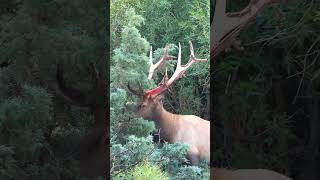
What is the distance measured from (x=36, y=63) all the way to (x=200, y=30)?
1041 millimetres

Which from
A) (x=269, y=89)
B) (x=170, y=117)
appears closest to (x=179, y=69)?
(x=170, y=117)

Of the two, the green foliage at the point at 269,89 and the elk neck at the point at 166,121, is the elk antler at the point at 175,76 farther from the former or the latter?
the green foliage at the point at 269,89

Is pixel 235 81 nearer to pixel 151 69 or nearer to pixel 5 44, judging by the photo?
pixel 151 69

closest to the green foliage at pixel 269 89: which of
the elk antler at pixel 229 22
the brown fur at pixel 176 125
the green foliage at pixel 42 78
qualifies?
the elk antler at pixel 229 22

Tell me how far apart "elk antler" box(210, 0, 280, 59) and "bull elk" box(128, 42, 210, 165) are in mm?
177

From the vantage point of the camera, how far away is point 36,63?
3078mm

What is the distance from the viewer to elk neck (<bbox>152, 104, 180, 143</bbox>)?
11.2 ft

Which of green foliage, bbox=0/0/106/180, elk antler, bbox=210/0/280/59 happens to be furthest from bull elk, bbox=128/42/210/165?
green foliage, bbox=0/0/106/180

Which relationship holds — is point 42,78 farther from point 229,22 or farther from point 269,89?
point 269,89

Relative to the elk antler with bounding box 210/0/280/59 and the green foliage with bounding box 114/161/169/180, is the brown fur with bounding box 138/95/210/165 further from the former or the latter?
the elk antler with bounding box 210/0/280/59

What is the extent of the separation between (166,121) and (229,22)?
0.73 metres

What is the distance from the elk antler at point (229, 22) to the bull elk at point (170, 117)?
0.18 meters

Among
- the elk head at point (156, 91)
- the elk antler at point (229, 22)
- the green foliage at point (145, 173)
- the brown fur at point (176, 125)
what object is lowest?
the green foliage at point (145, 173)

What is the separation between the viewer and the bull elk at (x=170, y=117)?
3.41m
